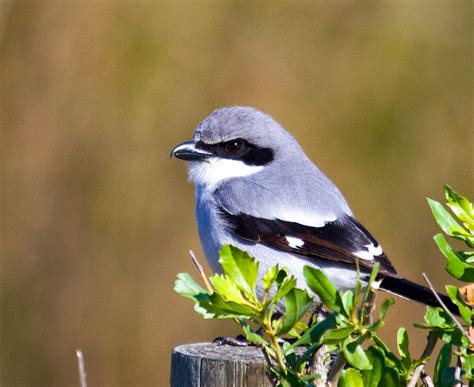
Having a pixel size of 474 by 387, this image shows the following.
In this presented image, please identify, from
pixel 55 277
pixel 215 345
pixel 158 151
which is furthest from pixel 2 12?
pixel 215 345

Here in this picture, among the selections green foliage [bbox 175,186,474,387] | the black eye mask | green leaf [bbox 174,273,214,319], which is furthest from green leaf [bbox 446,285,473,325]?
the black eye mask

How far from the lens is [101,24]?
671 cm

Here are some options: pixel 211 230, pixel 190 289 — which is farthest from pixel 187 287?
pixel 211 230

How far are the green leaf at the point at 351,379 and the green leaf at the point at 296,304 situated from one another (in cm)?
15

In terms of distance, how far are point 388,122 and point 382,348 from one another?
17.0 ft

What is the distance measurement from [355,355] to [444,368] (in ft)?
0.72

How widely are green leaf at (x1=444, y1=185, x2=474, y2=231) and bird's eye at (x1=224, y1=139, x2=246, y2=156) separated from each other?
96.0 inches

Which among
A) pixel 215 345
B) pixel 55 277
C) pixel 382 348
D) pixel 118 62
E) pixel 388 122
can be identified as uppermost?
pixel 118 62

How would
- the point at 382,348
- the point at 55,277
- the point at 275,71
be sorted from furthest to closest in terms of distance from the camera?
the point at 275,71
the point at 55,277
the point at 382,348

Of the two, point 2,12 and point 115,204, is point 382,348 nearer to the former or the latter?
point 115,204

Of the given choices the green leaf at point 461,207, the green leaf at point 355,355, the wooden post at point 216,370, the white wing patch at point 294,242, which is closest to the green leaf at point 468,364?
the green leaf at point 355,355

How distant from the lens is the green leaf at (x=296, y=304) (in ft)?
5.14

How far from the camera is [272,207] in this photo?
384 centimetres

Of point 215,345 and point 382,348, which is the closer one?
point 382,348
